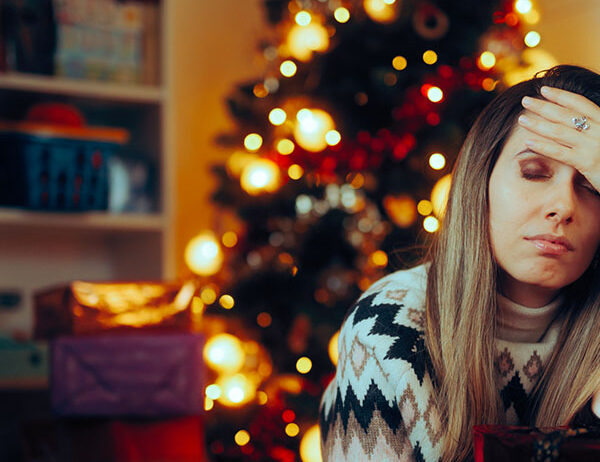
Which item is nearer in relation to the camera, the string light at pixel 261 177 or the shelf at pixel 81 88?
the shelf at pixel 81 88

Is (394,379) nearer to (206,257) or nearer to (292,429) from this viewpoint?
(292,429)

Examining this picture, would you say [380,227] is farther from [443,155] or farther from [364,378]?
[364,378]

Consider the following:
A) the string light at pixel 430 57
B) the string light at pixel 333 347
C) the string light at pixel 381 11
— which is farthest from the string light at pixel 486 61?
the string light at pixel 333 347

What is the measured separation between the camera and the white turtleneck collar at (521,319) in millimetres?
1017

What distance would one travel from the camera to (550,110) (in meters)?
0.94

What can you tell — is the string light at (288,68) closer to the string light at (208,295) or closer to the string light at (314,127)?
the string light at (314,127)

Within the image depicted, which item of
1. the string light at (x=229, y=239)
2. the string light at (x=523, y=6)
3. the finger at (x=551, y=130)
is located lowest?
the string light at (x=229, y=239)

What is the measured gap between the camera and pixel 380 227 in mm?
2129

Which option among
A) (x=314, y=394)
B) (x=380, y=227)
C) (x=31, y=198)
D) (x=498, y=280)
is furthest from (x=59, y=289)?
(x=498, y=280)

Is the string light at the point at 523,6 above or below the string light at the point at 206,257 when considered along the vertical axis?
above

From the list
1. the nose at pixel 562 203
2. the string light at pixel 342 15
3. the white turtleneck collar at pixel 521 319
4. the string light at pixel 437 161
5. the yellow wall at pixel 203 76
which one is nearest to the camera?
the nose at pixel 562 203

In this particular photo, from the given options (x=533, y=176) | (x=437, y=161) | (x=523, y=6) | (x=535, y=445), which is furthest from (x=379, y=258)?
(x=535, y=445)

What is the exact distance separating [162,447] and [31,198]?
2.45 ft

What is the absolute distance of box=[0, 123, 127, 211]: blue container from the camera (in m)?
1.91
